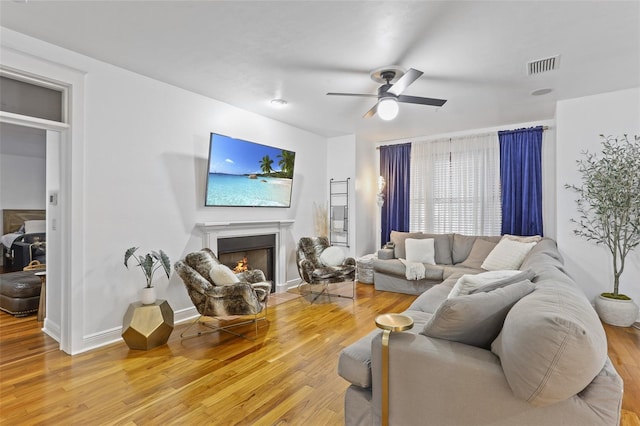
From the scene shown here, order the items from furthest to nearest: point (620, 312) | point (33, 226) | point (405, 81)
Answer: point (33, 226)
point (620, 312)
point (405, 81)

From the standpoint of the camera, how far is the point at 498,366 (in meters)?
1.33

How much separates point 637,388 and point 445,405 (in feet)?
6.59

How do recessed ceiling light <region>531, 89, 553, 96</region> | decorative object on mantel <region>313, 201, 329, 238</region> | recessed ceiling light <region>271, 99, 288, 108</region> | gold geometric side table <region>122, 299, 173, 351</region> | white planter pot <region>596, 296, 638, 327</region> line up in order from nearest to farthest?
1. gold geometric side table <region>122, 299, 173, 351</region>
2. white planter pot <region>596, 296, 638, 327</region>
3. recessed ceiling light <region>531, 89, 553, 96</region>
4. recessed ceiling light <region>271, 99, 288, 108</region>
5. decorative object on mantel <region>313, 201, 329, 238</region>

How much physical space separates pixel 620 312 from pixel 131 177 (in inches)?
212

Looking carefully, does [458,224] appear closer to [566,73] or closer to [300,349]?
[566,73]

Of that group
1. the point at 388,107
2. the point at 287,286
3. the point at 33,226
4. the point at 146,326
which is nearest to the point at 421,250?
the point at 287,286

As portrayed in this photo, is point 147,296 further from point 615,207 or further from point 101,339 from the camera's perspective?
point 615,207

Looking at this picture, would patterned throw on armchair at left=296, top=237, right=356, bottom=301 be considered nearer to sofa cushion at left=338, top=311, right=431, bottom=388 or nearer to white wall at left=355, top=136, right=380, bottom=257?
white wall at left=355, top=136, right=380, bottom=257

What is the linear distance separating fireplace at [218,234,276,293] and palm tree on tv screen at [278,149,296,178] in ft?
3.20

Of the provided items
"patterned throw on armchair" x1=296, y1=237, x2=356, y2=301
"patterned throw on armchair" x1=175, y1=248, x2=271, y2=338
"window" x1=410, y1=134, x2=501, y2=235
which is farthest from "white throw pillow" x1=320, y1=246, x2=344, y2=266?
"window" x1=410, y1=134, x2=501, y2=235

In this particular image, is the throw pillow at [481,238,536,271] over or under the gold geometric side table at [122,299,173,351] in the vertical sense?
over

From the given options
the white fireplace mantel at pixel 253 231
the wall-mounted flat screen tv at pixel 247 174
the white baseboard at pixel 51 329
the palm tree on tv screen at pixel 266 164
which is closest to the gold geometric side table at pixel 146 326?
the white baseboard at pixel 51 329

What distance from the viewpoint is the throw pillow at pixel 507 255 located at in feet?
13.8

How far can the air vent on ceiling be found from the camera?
9.88ft
